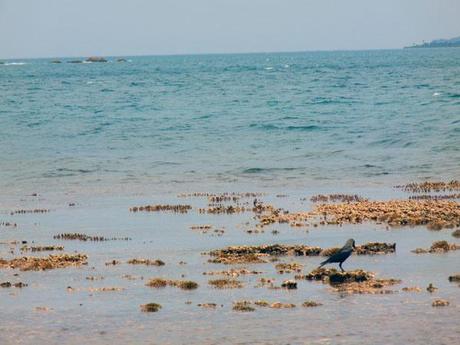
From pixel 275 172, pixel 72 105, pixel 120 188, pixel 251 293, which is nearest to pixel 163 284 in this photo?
pixel 251 293

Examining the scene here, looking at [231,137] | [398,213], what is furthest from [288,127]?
[398,213]

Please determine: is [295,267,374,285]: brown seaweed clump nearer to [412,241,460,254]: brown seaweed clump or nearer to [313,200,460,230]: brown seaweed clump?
[412,241,460,254]: brown seaweed clump

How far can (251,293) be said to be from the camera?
18031mm

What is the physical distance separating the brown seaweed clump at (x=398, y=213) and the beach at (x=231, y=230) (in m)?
0.05

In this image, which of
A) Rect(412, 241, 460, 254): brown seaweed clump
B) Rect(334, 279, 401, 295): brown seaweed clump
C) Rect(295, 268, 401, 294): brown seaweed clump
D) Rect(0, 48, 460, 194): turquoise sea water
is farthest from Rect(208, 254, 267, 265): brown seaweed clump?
Rect(0, 48, 460, 194): turquoise sea water

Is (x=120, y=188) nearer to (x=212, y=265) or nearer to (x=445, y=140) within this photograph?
(x=212, y=265)

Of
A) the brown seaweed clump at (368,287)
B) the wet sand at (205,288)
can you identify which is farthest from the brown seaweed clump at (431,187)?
the brown seaweed clump at (368,287)

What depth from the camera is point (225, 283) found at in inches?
741

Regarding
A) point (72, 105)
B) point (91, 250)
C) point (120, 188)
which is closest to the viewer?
point (91, 250)

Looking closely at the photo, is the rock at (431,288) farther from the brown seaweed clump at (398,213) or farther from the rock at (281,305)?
the brown seaweed clump at (398,213)

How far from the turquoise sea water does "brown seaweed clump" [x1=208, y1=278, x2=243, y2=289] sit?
1623 cm

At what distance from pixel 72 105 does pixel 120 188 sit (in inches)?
1862

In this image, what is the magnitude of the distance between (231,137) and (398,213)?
1117 inches

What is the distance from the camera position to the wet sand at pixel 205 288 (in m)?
15.5
